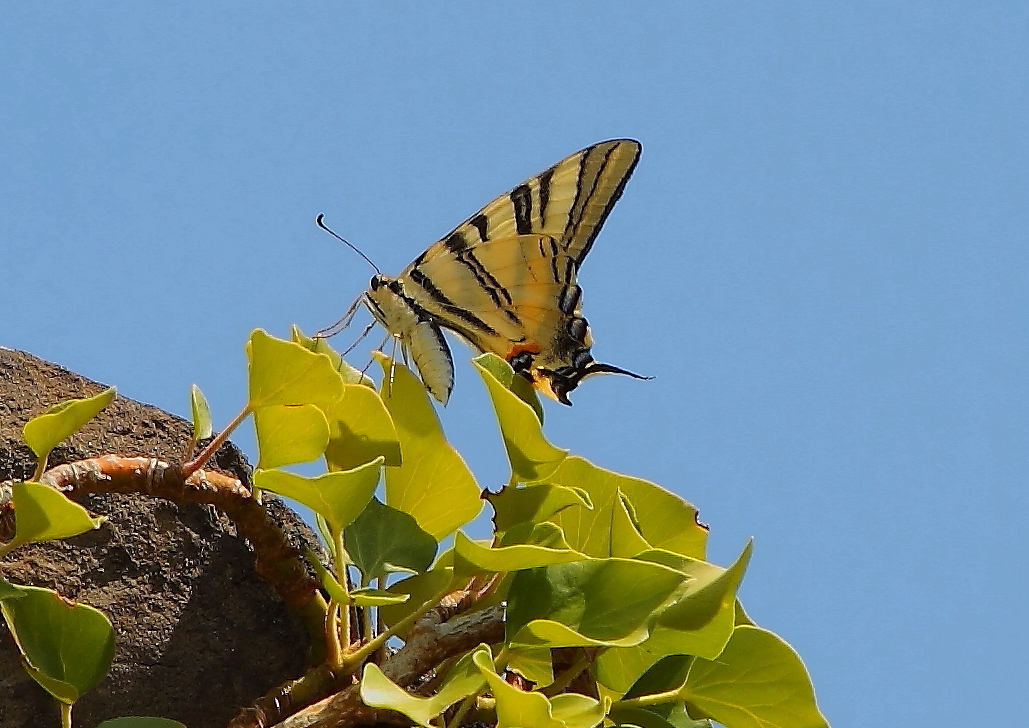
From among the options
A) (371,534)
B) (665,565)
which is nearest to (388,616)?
(371,534)

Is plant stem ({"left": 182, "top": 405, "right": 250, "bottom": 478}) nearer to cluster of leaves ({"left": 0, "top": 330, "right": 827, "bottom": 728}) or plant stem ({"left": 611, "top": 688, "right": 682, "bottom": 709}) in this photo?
cluster of leaves ({"left": 0, "top": 330, "right": 827, "bottom": 728})

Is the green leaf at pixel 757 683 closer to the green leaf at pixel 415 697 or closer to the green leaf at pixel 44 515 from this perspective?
the green leaf at pixel 415 697

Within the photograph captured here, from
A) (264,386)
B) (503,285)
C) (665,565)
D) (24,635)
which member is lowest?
(24,635)

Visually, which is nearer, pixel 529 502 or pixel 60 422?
pixel 60 422

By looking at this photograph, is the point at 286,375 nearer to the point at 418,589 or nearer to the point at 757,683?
the point at 418,589

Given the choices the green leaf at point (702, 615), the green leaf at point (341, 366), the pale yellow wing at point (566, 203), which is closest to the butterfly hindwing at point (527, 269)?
the pale yellow wing at point (566, 203)

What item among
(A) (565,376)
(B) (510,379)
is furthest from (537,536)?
(A) (565,376)

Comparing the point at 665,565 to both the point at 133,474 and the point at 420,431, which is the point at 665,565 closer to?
the point at 420,431
